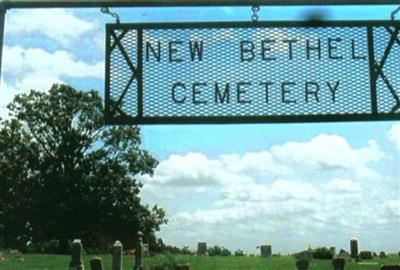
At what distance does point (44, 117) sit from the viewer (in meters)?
49.5

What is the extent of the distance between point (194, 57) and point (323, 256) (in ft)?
87.7

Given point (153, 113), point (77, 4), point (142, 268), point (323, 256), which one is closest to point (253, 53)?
point (153, 113)

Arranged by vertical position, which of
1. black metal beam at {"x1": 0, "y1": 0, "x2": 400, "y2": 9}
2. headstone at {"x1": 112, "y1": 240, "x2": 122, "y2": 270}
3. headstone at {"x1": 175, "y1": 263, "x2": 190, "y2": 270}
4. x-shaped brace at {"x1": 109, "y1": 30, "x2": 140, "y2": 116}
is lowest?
headstone at {"x1": 175, "y1": 263, "x2": 190, "y2": 270}

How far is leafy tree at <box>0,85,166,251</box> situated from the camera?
4775 cm

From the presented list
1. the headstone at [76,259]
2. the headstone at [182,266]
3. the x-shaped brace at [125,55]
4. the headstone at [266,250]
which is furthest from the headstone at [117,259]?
the x-shaped brace at [125,55]

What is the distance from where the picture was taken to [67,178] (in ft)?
158

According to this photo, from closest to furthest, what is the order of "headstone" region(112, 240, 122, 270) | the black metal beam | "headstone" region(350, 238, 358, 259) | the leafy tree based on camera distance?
the black metal beam → "headstone" region(112, 240, 122, 270) → "headstone" region(350, 238, 358, 259) → the leafy tree

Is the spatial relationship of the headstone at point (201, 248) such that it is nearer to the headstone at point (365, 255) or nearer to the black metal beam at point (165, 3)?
the headstone at point (365, 255)

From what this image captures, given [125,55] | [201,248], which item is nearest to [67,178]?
[201,248]

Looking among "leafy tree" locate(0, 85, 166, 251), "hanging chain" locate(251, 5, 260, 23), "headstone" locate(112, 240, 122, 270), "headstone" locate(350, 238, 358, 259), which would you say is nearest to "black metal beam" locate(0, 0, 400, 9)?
→ "hanging chain" locate(251, 5, 260, 23)

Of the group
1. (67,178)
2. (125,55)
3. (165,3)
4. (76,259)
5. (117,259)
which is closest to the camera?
(165,3)

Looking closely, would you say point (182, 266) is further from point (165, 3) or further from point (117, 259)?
point (165, 3)

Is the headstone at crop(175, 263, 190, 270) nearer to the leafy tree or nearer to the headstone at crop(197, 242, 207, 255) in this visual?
the headstone at crop(197, 242, 207, 255)

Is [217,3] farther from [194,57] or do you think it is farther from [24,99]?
[24,99]
